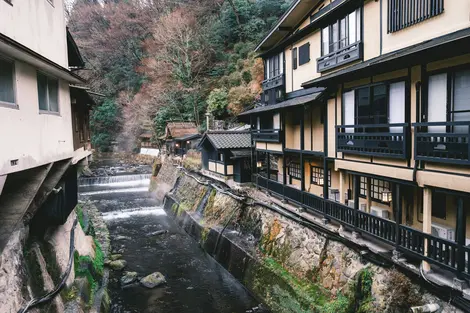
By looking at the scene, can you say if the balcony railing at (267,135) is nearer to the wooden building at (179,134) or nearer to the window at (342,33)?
the window at (342,33)

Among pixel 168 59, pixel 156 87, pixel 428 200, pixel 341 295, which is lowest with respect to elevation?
pixel 341 295

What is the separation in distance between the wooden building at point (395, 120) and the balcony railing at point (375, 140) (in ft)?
0.13

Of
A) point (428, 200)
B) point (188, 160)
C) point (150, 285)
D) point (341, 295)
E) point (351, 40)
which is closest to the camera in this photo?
point (428, 200)

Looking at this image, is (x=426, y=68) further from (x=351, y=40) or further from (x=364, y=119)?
(x=351, y=40)

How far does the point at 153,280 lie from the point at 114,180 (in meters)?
30.9

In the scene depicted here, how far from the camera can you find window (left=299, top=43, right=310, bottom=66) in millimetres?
18031

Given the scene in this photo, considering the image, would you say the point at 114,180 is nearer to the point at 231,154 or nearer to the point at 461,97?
the point at 231,154

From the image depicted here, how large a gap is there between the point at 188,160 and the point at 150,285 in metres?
22.6

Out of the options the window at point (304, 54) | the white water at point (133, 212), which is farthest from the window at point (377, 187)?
the white water at point (133, 212)

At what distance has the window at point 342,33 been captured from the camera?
13.7 meters

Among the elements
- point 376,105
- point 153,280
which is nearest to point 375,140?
point 376,105

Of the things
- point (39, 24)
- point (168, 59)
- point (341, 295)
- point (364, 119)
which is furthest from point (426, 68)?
point (168, 59)

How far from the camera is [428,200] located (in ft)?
32.1

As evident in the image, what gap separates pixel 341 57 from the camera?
1459cm
